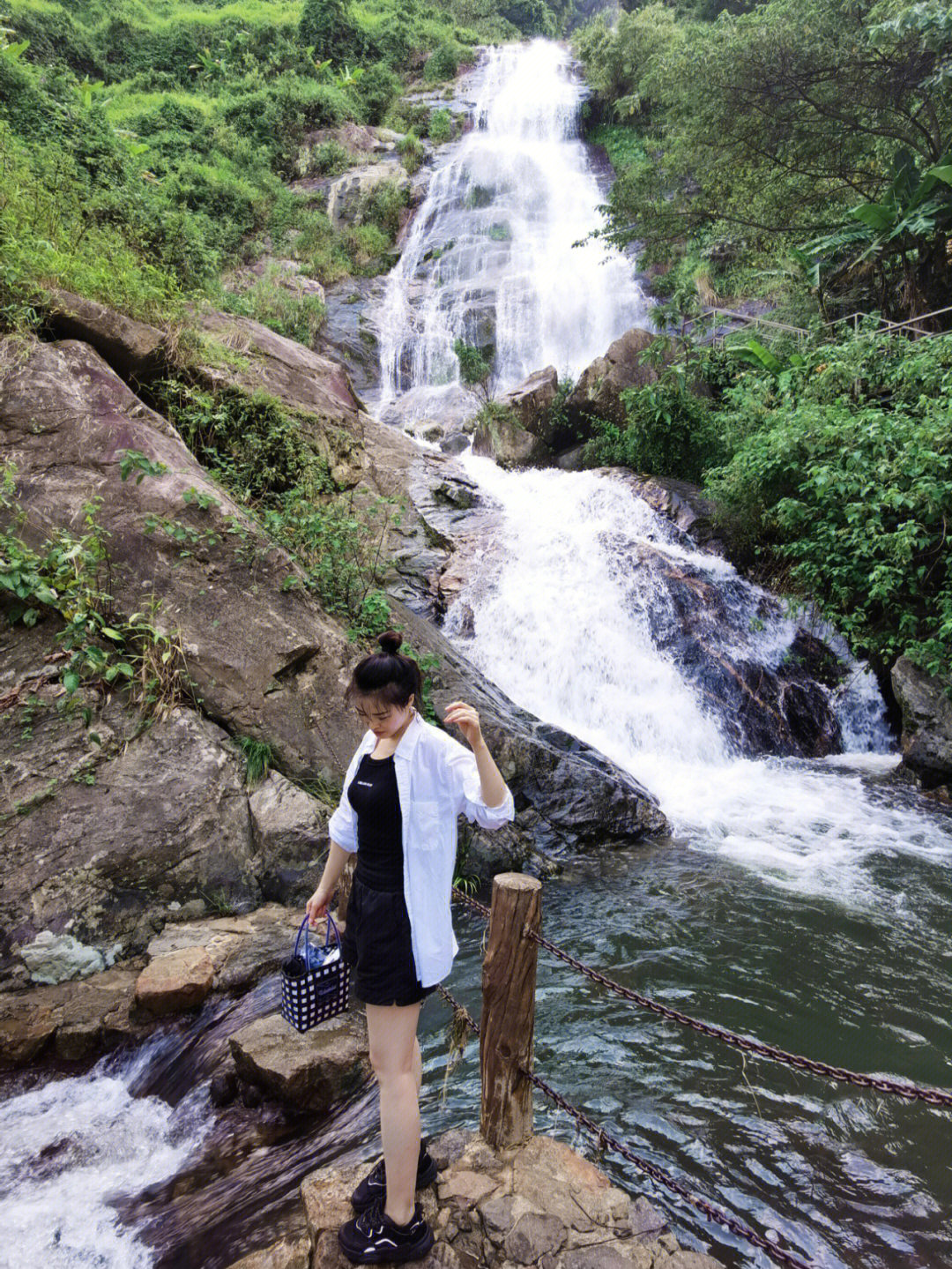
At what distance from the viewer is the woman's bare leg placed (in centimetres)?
217

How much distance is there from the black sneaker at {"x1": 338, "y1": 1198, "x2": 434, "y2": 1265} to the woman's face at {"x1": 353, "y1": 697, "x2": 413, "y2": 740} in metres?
1.61

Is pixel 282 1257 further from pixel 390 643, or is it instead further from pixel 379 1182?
pixel 390 643

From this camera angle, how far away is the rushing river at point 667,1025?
2.80 m

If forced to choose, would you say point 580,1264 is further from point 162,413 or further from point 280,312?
point 280,312

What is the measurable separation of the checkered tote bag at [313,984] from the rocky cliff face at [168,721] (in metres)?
2.58

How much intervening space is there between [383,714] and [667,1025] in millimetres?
3015

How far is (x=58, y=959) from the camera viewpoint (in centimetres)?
410

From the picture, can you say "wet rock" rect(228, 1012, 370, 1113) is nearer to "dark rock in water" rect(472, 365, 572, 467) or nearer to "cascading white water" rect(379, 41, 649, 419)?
"dark rock in water" rect(472, 365, 572, 467)

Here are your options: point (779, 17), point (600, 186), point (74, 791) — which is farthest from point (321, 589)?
point (600, 186)

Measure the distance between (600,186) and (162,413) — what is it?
21055 millimetres

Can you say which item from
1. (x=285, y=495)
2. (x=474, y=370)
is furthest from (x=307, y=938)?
(x=474, y=370)

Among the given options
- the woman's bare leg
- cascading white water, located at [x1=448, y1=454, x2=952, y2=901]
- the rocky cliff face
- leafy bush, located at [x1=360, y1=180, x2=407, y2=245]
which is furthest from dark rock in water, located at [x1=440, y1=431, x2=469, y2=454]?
the woman's bare leg

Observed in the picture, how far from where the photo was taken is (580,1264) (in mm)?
2223

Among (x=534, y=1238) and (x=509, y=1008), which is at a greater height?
(x=509, y=1008)
